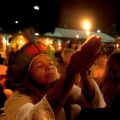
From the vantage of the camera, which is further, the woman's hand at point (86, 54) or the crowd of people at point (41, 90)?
the crowd of people at point (41, 90)

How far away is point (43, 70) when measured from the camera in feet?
6.22

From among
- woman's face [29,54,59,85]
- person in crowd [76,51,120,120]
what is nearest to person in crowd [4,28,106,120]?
woman's face [29,54,59,85]

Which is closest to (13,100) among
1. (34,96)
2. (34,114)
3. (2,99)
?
(34,96)

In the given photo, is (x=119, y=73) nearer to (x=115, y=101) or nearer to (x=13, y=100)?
(x=115, y=101)

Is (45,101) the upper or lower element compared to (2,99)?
upper

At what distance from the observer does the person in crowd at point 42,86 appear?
132cm

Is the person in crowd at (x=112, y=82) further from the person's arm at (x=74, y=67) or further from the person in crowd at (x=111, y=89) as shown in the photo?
the person's arm at (x=74, y=67)

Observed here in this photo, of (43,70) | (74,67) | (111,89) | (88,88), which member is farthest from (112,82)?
(74,67)

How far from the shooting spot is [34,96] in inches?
74.9

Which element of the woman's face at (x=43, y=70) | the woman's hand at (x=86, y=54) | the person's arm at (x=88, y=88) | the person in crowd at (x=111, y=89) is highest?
the woman's hand at (x=86, y=54)

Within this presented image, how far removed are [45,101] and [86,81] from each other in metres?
0.58

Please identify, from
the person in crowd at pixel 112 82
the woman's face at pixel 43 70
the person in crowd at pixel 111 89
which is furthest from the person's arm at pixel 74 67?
the person in crowd at pixel 112 82

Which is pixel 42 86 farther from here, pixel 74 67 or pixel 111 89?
pixel 111 89

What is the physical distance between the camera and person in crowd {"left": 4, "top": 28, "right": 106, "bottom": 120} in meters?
1.32
